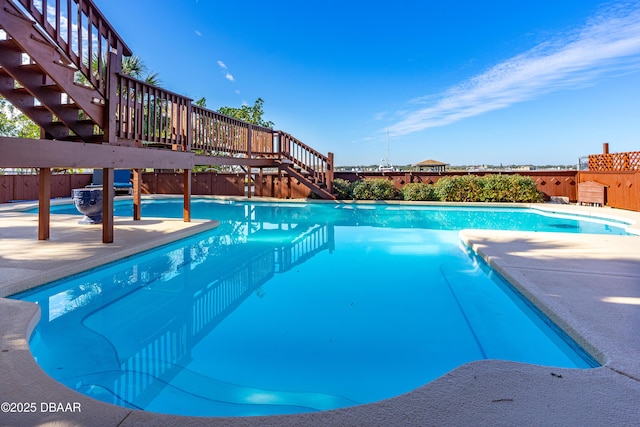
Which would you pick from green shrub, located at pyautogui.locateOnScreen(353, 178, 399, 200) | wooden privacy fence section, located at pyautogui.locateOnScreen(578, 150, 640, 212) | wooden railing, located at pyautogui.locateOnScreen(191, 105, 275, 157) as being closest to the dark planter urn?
wooden railing, located at pyautogui.locateOnScreen(191, 105, 275, 157)

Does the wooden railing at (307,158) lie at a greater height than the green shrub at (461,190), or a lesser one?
greater

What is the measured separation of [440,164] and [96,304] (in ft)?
78.6

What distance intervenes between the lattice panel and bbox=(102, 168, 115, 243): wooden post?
50.8 ft

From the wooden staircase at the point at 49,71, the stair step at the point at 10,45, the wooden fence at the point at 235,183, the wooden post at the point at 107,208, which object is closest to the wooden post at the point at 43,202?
the wooden staircase at the point at 49,71

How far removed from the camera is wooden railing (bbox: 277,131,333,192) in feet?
49.4

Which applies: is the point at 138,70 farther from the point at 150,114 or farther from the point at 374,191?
the point at 150,114

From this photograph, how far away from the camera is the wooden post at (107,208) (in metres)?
6.12

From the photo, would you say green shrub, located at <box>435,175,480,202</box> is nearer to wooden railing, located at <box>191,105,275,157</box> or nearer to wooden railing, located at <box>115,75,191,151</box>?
wooden railing, located at <box>191,105,275,157</box>

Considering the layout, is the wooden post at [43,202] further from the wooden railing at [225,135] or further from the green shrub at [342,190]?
the green shrub at [342,190]

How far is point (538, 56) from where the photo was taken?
1866cm

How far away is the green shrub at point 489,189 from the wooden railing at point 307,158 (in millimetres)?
4760

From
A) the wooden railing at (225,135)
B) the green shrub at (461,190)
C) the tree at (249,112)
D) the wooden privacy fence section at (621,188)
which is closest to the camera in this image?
the wooden railing at (225,135)

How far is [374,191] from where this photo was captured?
53.4ft

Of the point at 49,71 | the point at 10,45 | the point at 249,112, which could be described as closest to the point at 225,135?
the point at 49,71
